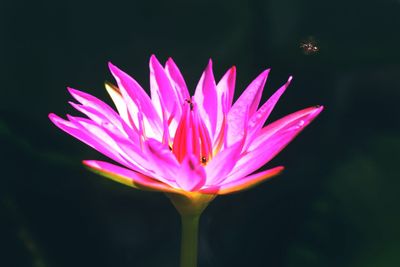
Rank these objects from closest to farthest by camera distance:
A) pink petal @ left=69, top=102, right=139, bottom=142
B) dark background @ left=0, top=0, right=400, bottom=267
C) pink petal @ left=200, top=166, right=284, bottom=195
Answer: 1. pink petal @ left=200, top=166, right=284, bottom=195
2. pink petal @ left=69, top=102, right=139, bottom=142
3. dark background @ left=0, top=0, right=400, bottom=267

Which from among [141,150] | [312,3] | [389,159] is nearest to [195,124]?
[141,150]

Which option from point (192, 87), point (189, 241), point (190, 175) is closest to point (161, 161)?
point (190, 175)

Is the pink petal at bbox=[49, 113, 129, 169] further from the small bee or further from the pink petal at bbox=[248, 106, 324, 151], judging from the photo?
the small bee

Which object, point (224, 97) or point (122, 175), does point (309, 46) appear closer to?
point (224, 97)

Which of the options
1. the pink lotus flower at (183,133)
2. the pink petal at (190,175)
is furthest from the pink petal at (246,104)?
the pink petal at (190,175)

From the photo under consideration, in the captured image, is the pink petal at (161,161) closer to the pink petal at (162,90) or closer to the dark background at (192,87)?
the pink petal at (162,90)

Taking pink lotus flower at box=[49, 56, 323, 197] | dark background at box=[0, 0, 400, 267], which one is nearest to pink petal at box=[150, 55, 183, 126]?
pink lotus flower at box=[49, 56, 323, 197]

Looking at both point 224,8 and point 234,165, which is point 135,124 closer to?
point 234,165
